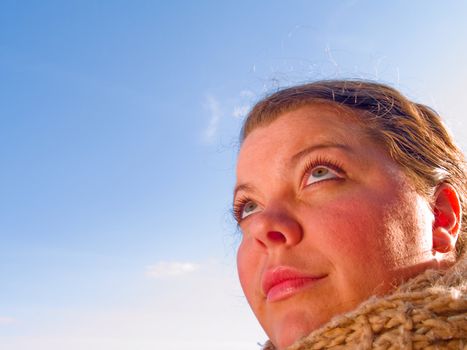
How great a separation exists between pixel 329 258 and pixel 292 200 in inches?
11.8

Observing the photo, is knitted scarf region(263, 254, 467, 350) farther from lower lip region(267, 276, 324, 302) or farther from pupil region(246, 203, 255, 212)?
pupil region(246, 203, 255, 212)

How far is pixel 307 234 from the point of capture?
162 centimetres

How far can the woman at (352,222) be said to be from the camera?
1277mm

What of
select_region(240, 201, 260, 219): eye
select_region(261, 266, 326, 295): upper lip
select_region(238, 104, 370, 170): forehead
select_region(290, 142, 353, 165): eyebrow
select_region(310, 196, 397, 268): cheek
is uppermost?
select_region(238, 104, 370, 170): forehead

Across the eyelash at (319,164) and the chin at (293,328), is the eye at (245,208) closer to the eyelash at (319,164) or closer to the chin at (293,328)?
the eyelash at (319,164)

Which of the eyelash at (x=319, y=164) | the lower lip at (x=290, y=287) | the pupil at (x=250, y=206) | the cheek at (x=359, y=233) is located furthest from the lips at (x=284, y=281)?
the pupil at (x=250, y=206)

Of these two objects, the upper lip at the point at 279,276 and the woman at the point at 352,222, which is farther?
the upper lip at the point at 279,276

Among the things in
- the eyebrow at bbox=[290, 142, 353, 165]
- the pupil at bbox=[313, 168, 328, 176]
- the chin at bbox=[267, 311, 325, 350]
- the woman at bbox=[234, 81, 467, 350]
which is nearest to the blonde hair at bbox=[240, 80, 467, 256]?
the woman at bbox=[234, 81, 467, 350]

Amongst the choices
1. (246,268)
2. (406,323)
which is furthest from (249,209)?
(406,323)

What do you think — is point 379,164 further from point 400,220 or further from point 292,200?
point 292,200

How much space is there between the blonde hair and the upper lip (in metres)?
0.57

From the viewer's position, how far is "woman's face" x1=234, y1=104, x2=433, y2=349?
5.09 feet

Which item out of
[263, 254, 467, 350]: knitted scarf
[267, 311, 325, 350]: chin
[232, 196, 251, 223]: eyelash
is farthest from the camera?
[232, 196, 251, 223]: eyelash

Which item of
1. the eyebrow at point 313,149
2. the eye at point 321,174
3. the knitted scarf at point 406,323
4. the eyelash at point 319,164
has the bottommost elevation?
the knitted scarf at point 406,323
